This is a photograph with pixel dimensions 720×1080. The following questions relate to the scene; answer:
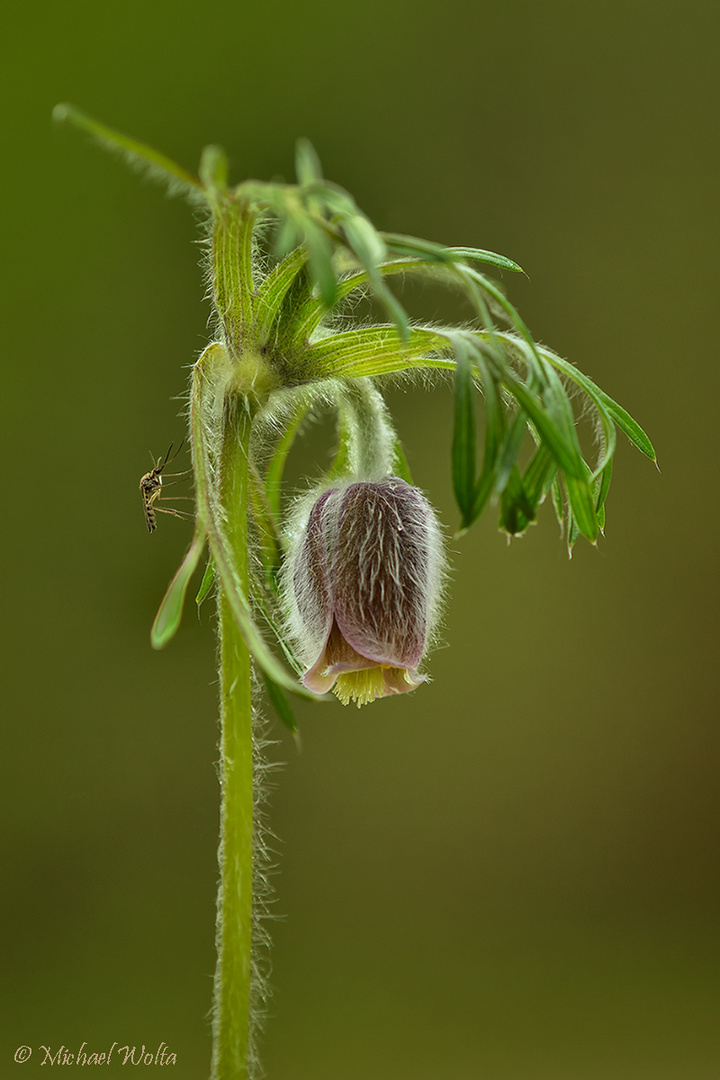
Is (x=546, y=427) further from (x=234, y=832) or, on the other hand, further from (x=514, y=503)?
(x=234, y=832)

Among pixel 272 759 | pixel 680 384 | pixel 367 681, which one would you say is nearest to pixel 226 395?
pixel 367 681

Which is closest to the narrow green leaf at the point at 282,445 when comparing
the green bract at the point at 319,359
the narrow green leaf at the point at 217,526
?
the green bract at the point at 319,359

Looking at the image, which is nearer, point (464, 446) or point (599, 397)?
point (464, 446)

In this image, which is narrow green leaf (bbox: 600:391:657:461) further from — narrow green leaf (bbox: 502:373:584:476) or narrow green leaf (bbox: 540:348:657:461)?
narrow green leaf (bbox: 502:373:584:476)

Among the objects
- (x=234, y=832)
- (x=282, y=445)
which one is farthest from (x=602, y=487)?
(x=234, y=832)

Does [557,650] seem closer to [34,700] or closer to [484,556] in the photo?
[484,556]

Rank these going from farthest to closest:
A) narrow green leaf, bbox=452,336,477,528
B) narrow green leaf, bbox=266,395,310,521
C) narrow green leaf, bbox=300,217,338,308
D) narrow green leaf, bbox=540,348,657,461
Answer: narrow green leaf, bbox=266,395,310,521 < narrow green leaf, bbox=540,348,657,461 < narrow green leaf, bbox=452,336,477,528 < narrow green leaf, bbox=300,217,338,308

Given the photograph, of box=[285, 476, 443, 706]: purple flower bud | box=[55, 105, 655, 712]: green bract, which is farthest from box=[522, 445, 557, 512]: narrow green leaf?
box=[285, 476, 443, 706]: purple flower bud
